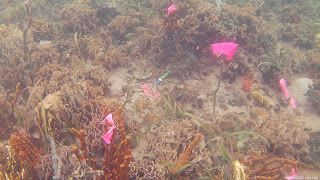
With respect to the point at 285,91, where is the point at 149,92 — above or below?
above

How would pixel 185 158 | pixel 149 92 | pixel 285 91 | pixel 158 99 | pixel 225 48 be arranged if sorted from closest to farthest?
pixel 185 158 → pixel 225 48 → pixel 158 99 → pixel 149 92 → pixel 285 91

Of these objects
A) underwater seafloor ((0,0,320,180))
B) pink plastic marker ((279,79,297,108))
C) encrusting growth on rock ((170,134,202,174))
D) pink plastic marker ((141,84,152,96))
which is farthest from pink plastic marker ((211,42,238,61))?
pink plastic marker ((279,79,297,108))

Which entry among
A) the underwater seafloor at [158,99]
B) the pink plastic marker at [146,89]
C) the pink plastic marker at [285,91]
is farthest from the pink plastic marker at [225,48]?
the pink plastic marker at [285,91]

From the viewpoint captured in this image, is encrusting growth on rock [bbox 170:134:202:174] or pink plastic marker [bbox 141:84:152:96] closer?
encrusting growth on rock [bbox 170:134:202:174]

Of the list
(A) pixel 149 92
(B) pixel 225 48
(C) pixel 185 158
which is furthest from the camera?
(A) pixel 149 92

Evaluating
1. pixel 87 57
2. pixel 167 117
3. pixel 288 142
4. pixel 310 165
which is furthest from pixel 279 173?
pixel 87 57

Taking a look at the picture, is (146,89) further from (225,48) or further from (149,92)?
(225,48)

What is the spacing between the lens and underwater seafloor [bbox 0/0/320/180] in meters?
2.62

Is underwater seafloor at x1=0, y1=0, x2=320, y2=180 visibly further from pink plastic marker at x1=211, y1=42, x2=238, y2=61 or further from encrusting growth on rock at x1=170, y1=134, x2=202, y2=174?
pink plastic marker at x1=211, y1=42, x2=238, y2=61

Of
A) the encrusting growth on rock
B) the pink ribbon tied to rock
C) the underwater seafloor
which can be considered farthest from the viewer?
the pink ribbon tied to rock

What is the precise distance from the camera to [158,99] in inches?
169

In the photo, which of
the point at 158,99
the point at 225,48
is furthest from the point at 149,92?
the point at 225,48

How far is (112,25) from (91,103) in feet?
12.0

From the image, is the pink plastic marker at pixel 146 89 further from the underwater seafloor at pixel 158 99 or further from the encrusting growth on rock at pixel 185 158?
the encrusting growth on rock at pixel 185 158
